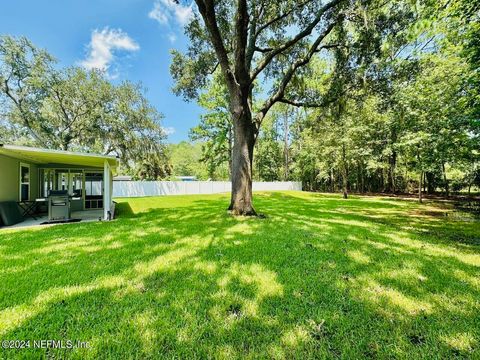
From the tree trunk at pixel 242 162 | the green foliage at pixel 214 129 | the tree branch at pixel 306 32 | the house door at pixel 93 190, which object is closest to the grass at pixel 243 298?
the tree trunk at pixel 242 162

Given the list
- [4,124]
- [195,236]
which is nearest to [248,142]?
[195,236]

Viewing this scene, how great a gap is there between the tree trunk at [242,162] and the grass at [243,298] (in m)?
3.14

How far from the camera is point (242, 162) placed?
7672 millimetres

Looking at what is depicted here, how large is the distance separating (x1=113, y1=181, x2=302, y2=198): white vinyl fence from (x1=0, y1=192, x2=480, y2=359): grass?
1507 cm

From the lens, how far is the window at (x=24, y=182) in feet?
28.8

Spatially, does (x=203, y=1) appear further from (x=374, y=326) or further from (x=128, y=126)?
(x=128, y=126)

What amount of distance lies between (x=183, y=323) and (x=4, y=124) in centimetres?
2369

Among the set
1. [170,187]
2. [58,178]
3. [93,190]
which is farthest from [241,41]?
[170,187]

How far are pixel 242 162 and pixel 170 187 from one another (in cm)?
1577

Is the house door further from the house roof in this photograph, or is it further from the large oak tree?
the large oak tree

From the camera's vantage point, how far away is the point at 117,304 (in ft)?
7.65

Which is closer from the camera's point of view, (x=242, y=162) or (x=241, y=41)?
(x=241, y=41)

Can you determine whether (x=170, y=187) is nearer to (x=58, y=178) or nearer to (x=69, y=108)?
(x=69, y=108)

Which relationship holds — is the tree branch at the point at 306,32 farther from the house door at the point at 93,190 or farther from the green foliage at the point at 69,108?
the green foliage at the point at 69,108
